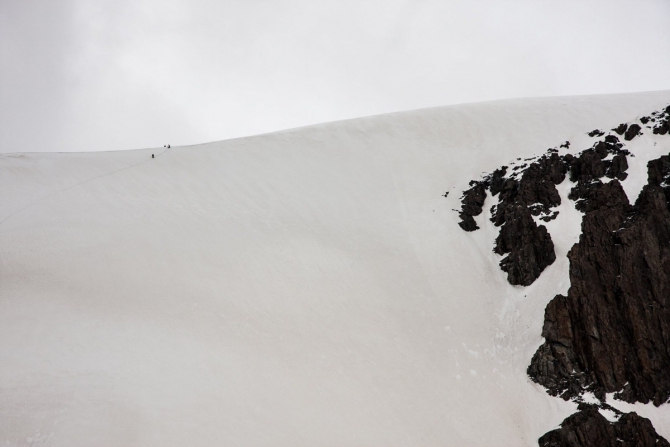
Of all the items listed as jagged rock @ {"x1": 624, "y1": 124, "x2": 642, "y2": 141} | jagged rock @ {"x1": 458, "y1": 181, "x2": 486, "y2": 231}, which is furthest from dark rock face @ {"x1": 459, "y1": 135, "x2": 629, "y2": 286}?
jagged rock @ {"x1": 624, "y1": 124, "x2": 642, "y2": 141}

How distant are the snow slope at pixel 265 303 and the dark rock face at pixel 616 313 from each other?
1022mm

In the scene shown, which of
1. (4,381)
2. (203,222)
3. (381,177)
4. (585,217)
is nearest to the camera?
(4,381)

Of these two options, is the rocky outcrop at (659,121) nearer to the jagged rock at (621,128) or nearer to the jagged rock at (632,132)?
the jagged rock at (632,132)

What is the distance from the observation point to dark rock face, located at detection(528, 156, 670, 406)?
20469 mm

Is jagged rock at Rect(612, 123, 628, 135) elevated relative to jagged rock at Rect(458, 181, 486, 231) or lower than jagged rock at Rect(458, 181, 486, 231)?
elevated

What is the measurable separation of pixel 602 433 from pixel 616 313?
601cm

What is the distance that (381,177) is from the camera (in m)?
34.1

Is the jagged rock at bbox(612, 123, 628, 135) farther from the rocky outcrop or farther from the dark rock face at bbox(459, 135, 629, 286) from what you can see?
the rocky outcrop

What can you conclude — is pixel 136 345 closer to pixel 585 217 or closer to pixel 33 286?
pixel 33 286

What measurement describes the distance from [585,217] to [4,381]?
27659 millimetres

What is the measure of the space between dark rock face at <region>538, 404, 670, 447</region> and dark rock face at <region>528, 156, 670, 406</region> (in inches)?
60.7

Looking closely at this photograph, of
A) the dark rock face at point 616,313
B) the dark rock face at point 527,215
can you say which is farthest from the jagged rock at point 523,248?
the dark rock face at point 616,313

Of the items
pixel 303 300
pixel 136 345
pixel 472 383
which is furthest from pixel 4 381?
pixel 472 383

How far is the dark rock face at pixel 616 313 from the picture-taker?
67.2 ft
